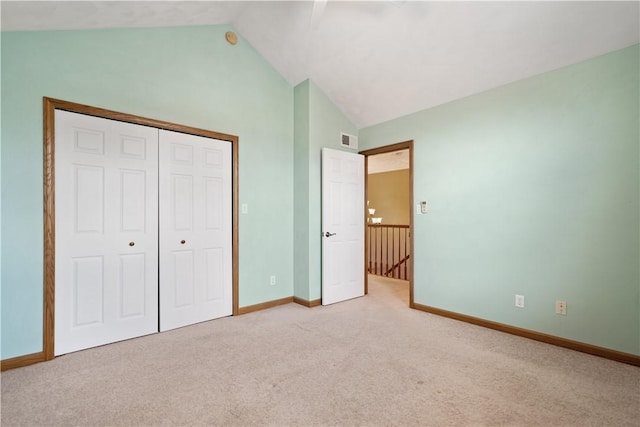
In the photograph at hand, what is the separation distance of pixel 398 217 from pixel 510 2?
7187 millimetres

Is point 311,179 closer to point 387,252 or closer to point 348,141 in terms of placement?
point 348,141

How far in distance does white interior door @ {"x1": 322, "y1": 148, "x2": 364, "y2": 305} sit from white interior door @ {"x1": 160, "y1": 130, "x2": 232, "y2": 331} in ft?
3.93

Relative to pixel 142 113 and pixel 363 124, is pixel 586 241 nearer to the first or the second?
pixel 363 124

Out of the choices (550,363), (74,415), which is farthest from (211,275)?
(550,363)

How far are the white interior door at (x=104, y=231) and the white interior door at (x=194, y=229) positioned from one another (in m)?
0.11

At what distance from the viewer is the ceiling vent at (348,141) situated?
4.19 meters

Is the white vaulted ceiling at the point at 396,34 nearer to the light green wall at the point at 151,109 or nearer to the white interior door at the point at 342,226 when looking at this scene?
the light green wall at the point at 151,109

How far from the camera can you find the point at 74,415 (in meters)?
1.69

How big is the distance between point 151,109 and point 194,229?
1.25m

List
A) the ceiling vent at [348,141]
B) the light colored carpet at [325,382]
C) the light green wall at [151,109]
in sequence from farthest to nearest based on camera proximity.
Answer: the ceiling vent at [348,141] < the light green wall at [151,109] < the light colored carpet at [325,382]

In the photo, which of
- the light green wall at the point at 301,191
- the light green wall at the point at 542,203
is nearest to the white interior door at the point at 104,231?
the light green wall at the point at 301,191

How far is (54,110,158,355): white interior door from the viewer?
2.43m

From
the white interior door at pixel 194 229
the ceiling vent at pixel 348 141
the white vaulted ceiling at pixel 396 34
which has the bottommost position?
the white interior door at pixel 194 229

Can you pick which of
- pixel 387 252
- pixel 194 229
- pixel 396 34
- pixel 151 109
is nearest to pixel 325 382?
pixel 194 229
